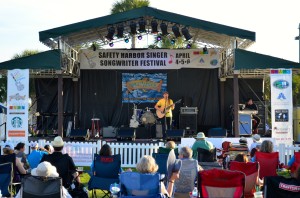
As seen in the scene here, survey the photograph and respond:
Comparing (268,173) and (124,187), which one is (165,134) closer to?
(268,173)

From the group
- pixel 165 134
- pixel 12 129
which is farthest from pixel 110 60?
pixel 12 129

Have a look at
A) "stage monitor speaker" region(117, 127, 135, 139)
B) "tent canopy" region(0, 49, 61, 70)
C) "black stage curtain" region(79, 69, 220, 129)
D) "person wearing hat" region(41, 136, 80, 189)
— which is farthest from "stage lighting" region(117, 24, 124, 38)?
"person wearing hat" region(41, 136, 80, 189)

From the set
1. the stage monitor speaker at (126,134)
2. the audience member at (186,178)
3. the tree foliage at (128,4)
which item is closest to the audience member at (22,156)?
the audience member at (186,178)

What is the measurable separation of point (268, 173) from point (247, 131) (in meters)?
8.16

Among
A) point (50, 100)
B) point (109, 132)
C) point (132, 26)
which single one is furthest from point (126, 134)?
point (50, 100)

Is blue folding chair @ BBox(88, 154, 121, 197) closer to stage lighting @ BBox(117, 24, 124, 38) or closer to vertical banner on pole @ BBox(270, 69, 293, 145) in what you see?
vertical banner on pole @ BBox(270, 69, 293, 145)

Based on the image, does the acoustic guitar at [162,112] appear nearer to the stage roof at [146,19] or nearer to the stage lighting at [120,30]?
the stage roof at [146,19]

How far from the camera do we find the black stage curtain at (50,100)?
57.1 ft

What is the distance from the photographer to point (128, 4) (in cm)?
2278

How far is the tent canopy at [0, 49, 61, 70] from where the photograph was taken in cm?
1410

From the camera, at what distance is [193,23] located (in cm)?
1421

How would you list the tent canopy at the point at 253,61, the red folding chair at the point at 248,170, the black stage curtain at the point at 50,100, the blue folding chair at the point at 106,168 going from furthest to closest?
the black stage curtain at the point at 50,100 → the tent canopy at the point at 253,61 → the blue folding chair at the point at 106,168 → the red folding chair at the point at 248,170

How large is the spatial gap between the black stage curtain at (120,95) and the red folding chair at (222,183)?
12236 millimetres

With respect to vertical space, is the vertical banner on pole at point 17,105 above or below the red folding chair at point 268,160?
above
